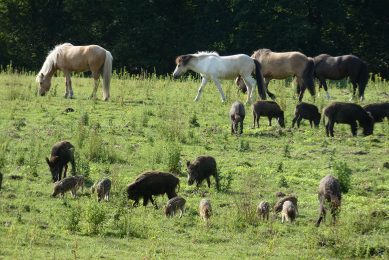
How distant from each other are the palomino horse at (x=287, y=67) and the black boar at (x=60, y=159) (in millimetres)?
11908

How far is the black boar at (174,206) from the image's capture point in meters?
15.2

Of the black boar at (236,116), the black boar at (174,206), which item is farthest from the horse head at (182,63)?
the black boar at (174,206)

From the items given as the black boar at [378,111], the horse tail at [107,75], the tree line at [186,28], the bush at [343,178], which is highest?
the tree line at [186,28]

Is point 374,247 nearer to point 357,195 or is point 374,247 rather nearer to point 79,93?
point 357,195

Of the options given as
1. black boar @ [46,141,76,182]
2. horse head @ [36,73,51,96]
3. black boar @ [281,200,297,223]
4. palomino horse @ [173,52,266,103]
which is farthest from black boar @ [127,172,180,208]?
horse head @ [36,73,51,96]

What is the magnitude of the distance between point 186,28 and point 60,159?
36.6 m

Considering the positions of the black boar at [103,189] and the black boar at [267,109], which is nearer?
the black boar at [103,189]

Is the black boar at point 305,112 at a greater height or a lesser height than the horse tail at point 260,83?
lesser

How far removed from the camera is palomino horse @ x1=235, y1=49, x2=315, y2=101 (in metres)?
29.7

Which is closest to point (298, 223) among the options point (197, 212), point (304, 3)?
point (197, 212)

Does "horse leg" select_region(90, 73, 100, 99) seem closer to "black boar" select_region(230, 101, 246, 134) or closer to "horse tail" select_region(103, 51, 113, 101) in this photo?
"horse tail" select_region(103, 51, 113, 101)

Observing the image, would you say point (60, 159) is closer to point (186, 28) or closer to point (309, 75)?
point (309, 75)

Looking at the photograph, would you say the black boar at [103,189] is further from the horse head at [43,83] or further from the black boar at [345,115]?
the horse head at [43,83]

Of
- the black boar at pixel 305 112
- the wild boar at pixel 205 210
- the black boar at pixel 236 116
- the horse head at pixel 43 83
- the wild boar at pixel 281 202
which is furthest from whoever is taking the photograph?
the horse head at pixel 43 83
